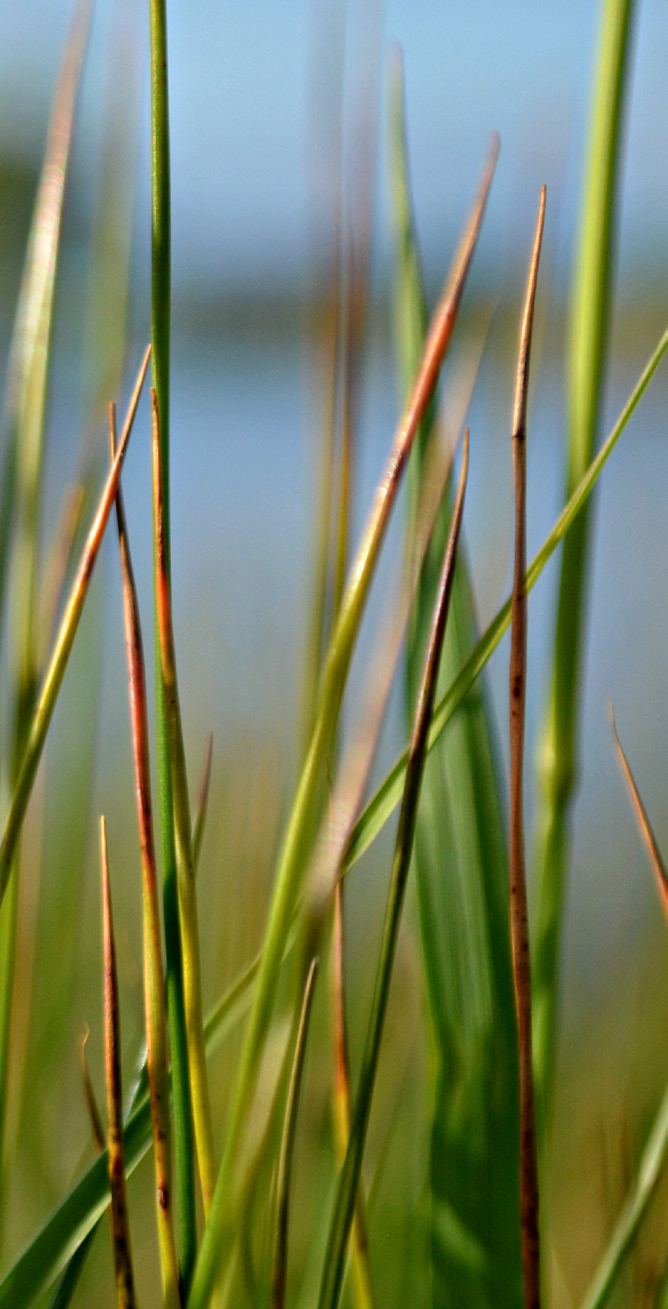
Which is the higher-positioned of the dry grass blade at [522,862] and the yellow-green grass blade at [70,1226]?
the dry grass blade at [522,862]

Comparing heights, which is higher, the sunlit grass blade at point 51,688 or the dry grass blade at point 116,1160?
the sunlit grass blade at point 51,688

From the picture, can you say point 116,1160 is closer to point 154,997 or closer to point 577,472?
point 154,997

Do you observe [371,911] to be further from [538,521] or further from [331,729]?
[331,729]

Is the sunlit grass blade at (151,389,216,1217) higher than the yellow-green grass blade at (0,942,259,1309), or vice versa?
the sunlit grass blade at (151,389,216,1217)

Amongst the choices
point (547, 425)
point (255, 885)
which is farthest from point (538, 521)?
point (547, 425)

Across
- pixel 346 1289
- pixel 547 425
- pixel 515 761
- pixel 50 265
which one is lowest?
pixel 346 1289
